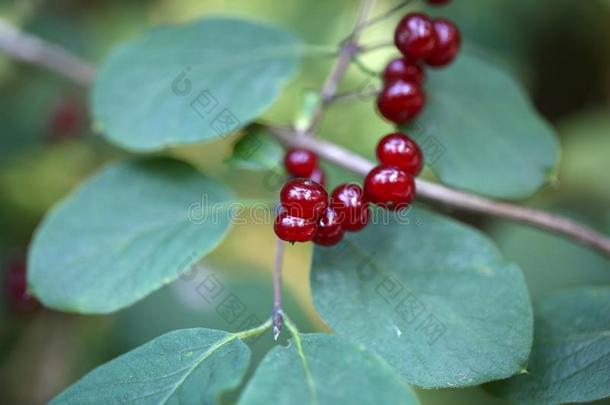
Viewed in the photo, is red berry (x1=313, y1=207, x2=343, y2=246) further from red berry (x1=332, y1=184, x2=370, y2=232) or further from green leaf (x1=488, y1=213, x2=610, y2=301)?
green leaf (x1=488, y1=213, x2=610, y2=301)

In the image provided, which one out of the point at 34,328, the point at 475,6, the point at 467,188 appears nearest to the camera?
the point at 467,188

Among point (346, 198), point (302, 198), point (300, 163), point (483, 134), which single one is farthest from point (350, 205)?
point (483, 134)

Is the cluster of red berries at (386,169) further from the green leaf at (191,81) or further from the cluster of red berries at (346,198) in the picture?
A: the green leaf at (191,81)

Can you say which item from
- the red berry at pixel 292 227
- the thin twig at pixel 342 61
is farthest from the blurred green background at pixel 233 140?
the red berry at pixel 292 227

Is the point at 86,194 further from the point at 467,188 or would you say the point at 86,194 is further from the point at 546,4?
the point at 546,4

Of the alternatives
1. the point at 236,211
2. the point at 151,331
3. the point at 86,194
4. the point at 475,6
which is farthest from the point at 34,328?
the point at 475,6

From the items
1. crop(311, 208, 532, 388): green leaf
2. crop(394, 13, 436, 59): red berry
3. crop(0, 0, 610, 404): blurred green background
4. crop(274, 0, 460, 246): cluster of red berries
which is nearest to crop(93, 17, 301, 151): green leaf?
crop(274, 0, 460, 246): cluster of red berries

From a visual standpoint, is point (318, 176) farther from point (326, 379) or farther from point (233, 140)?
point (233, 140)
